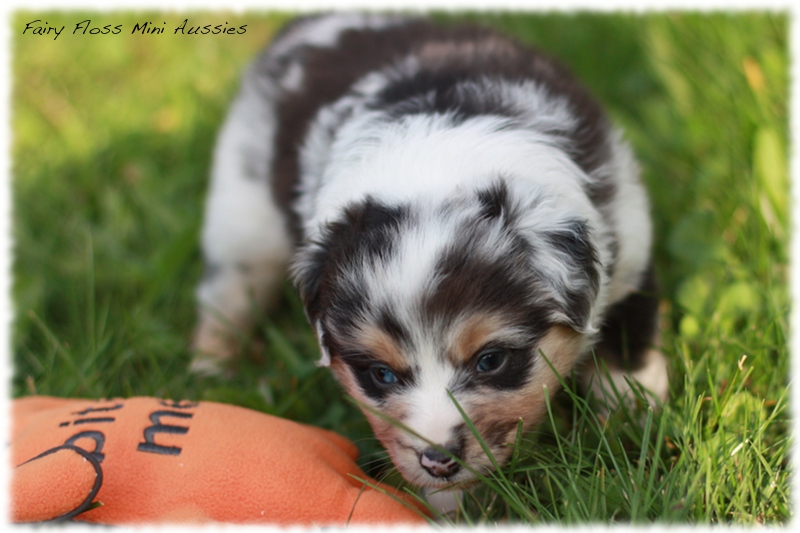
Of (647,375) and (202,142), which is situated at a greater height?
(202,142)

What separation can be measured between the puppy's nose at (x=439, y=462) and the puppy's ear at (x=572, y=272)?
0.52 meters

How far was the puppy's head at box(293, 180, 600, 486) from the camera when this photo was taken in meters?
2.33

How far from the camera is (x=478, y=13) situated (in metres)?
6.36

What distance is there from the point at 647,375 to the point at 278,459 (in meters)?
1.46

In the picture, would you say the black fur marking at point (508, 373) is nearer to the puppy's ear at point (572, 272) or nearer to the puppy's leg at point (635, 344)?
the puppy's ear at point (572, 272)

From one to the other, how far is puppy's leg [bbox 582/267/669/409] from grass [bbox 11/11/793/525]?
0.27 feet

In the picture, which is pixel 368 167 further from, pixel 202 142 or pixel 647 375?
pixel 202 142

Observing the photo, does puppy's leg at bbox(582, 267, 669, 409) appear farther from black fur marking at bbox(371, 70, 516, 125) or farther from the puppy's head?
black fur marking at bbox(371, 70, 516, 125)

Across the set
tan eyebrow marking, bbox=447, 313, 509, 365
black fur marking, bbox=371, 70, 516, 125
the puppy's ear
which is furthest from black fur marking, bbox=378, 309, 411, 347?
black fur marking, bbox=371, 70, 516, 125

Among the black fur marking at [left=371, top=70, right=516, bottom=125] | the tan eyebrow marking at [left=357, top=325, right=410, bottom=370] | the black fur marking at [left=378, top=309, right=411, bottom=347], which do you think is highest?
the black fur marking at [left=371, top=70, right=516, bottom=125]

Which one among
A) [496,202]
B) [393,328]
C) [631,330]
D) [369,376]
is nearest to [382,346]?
[393,328]

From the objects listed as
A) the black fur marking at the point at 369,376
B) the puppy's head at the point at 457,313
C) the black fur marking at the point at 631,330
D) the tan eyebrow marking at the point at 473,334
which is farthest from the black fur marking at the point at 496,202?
the black fur marking at the point at 631,330

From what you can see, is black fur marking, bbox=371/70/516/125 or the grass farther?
black fur marking, bbox=371/70/516/125

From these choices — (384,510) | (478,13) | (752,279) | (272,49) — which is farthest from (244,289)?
(478,13)
